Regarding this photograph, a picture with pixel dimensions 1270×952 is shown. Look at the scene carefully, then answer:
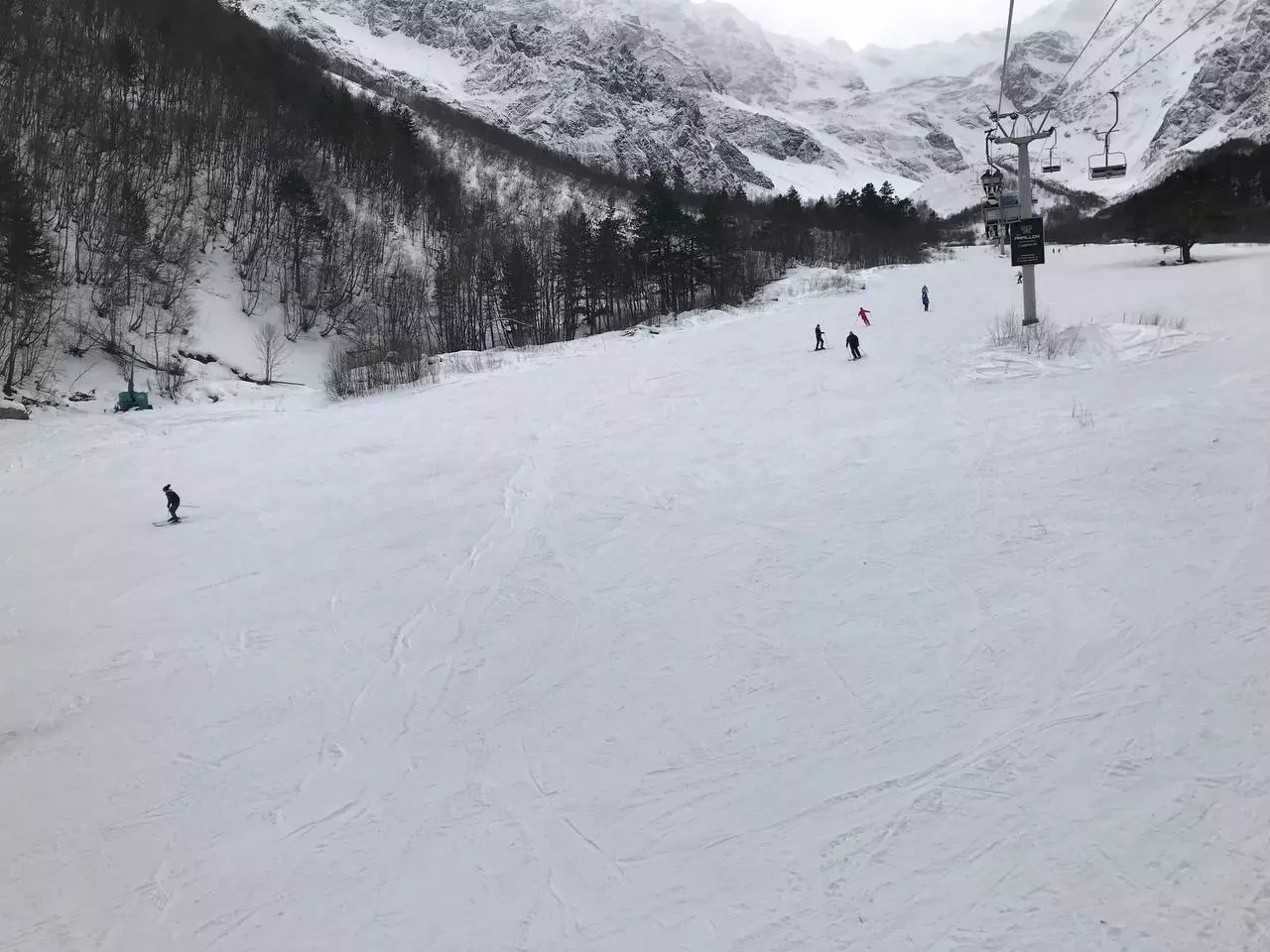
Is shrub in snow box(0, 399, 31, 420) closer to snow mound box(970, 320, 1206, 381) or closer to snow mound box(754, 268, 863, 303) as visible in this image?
snow mound box(970, 320, 1206, 381)

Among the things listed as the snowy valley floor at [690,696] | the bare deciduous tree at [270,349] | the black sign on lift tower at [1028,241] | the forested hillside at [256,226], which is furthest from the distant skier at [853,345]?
the bare deciduous tree at [270,349]

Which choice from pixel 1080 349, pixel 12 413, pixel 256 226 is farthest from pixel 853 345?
pixel 256 226

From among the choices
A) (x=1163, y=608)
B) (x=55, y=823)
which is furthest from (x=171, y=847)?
(x=1163, y=608)

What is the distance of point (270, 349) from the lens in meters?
41.6

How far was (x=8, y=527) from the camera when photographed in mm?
14914

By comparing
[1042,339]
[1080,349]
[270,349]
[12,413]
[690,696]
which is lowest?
[690,696]

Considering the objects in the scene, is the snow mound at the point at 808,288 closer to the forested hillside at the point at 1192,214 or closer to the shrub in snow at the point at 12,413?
the forested hillside at the point at 1192,214

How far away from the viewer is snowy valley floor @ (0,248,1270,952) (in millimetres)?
5062

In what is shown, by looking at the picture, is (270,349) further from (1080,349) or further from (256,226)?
(1080,349)

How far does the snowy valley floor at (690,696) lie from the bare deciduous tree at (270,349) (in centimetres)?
2506

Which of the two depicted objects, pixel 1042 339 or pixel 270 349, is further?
pixel 270 349

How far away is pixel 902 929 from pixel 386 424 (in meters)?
21.4

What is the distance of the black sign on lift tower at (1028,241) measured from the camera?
19156mm

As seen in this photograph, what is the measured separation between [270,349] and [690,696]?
43.2m
